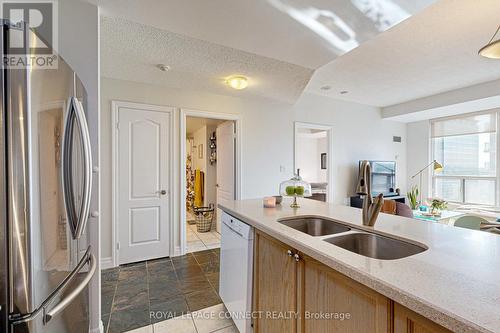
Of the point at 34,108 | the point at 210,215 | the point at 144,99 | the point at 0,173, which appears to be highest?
the point at 144,99

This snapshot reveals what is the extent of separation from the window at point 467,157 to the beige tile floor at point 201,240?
524 centimetres

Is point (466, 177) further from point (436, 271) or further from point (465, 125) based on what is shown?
point (436, 271)

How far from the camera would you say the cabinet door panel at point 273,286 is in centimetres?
122

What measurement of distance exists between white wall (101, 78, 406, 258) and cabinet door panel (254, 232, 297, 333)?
212 centimetres

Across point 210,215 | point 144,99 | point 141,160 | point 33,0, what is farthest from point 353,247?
point 210,215

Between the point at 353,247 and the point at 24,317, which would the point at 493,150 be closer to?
the point at 353,247

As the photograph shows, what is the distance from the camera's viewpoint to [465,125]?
16.4 ft

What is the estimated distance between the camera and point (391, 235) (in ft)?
3.96

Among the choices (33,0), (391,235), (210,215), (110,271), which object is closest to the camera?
(391,235)

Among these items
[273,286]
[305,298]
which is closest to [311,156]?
[273,286]

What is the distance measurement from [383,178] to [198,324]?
4861 millimetres

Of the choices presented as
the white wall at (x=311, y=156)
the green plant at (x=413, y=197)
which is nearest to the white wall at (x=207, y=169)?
the green plant at (x=413, y=197)

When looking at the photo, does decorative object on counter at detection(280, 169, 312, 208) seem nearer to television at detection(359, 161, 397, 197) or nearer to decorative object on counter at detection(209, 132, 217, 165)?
decorative object on counter at detection(209, 132, 217, 165)

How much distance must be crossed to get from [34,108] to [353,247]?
1.62m
